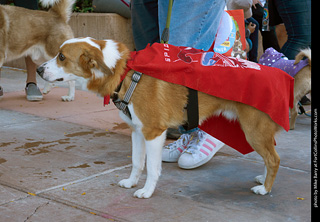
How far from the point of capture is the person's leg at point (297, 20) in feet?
17.7

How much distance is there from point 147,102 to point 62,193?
2.93 feet

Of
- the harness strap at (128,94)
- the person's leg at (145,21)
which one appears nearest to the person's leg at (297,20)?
the person's leg at (145,21)

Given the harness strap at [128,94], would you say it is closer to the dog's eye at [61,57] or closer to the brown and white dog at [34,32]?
the dog's eye at [61,57]

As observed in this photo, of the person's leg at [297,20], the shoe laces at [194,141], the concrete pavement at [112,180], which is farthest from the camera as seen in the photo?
the person's leg at [297,20]

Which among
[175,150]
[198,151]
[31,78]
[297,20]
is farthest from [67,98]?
[297,20]

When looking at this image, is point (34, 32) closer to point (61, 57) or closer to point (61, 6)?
point (61, 6)

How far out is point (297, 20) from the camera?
5484mm

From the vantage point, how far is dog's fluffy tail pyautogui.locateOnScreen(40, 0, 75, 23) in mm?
6070

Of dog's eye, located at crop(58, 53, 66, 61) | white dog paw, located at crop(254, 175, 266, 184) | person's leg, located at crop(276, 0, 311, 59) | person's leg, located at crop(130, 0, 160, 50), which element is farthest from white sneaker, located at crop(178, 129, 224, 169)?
person's leg, located at crop(276, 0, 311, 59)

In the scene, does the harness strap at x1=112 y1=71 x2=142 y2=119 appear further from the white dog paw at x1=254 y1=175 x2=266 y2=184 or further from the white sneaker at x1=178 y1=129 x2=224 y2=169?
the white dog paw at x1=254 y1=175 x2=266 y2=184

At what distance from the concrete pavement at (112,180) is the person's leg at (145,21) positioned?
3.54ft

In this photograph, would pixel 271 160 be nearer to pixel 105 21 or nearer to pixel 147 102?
pixel 147 102

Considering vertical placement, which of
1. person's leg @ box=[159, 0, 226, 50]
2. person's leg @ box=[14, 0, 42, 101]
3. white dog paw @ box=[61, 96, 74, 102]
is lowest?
white dog paw @ box=[61, 96, 74, 102]

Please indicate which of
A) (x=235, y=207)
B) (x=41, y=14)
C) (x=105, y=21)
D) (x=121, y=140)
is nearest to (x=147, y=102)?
(x=235, y=207)
